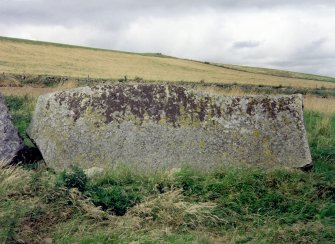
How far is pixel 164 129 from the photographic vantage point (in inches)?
313

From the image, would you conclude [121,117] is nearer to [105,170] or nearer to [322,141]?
[105,170]

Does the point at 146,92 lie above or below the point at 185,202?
above

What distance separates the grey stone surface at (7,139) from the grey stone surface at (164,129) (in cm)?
39

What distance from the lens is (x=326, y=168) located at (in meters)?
8.09

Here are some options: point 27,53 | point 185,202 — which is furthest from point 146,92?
point 27,53

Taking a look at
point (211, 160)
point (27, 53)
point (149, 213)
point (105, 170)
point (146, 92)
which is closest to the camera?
point (149, 213)

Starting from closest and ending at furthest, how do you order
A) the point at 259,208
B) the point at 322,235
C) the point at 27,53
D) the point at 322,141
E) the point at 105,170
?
the point at 322,235
the point at 259,208
the point at 105,170
the point at 322,141
the point at 27,53

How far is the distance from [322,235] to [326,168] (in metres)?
2.99

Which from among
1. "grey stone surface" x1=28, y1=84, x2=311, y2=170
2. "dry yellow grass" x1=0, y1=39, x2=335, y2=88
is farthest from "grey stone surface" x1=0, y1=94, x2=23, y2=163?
"dry yellow grass" x1=0, y1=39, x2=335, y2=88

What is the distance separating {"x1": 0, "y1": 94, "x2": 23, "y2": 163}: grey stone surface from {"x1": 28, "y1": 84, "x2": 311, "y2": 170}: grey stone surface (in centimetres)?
39

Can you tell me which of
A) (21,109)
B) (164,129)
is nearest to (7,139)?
(164,129)

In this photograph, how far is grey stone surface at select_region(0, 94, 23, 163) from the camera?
750 centimetres

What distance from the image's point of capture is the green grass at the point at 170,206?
5.23 metres

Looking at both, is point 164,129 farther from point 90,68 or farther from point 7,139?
point 90,68
